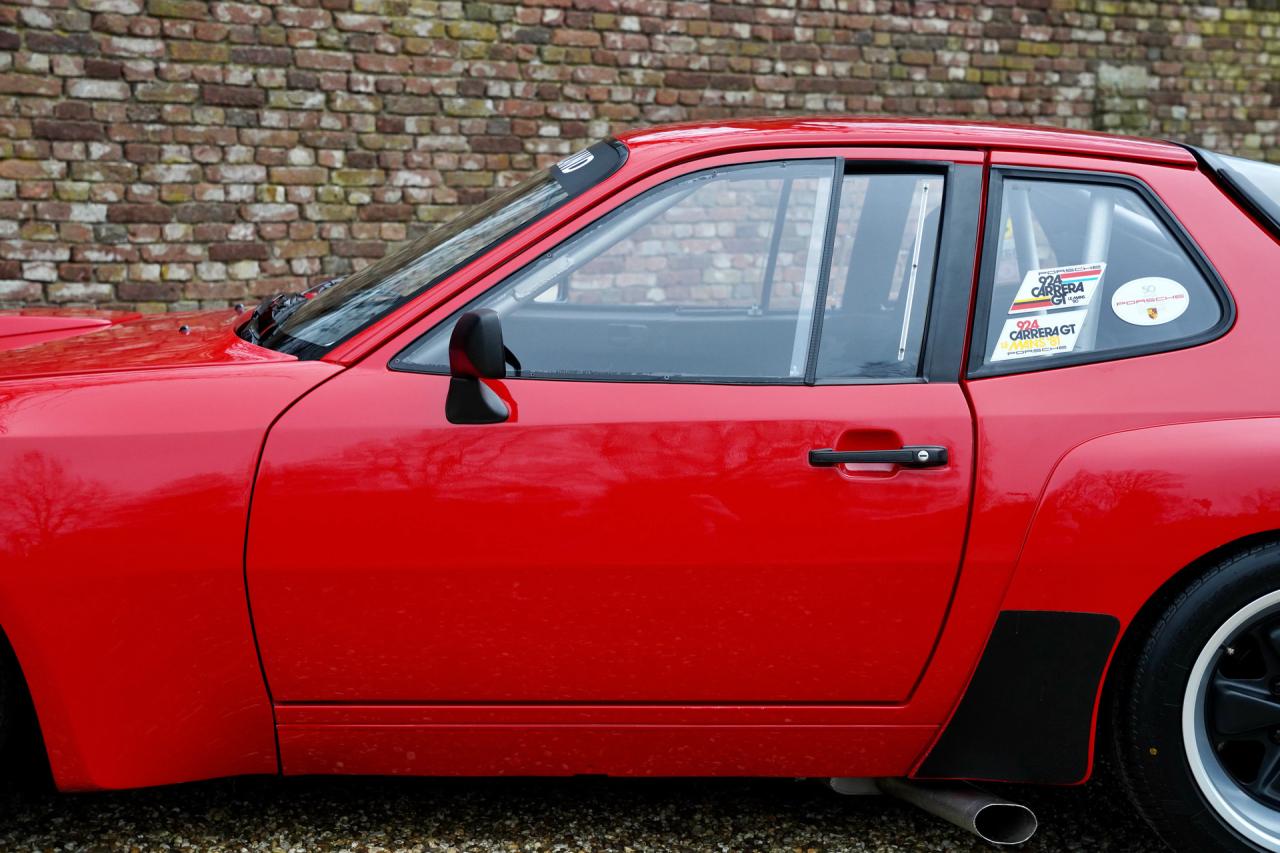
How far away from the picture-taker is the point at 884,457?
2234mm

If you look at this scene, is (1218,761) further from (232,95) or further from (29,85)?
(29,85)

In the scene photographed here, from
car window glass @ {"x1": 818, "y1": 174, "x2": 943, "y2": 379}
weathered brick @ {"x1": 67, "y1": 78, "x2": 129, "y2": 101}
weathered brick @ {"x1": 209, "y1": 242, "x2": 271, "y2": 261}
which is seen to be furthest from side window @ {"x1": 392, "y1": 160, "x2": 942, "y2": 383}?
weathered brick @ {"x1": 67, "y1": 78, "x2": 129, "y2": 101}

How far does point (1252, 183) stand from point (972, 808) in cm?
147

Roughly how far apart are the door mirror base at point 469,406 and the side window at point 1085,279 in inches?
39.7

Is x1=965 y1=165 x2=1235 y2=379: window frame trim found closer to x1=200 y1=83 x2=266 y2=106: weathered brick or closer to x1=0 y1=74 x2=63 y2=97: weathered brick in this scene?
x1=200 y1=83 x2=266 y2=106: weathered brick

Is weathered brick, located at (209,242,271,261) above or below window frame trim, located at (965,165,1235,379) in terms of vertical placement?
below

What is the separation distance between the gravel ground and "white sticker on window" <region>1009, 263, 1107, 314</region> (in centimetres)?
119

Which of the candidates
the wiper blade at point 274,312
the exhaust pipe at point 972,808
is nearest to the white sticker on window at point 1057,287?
the exhaust pipe at point 972,808

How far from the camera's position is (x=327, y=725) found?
232 cm

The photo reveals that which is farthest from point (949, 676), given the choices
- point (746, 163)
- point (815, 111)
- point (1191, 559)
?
point (815, 111)

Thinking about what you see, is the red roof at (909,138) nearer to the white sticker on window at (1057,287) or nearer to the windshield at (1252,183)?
the windshield at (1252,183)

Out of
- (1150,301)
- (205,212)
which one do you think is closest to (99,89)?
(205,212)

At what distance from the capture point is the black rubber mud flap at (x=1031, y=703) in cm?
229

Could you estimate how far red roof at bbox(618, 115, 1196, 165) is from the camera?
7.95 feet
